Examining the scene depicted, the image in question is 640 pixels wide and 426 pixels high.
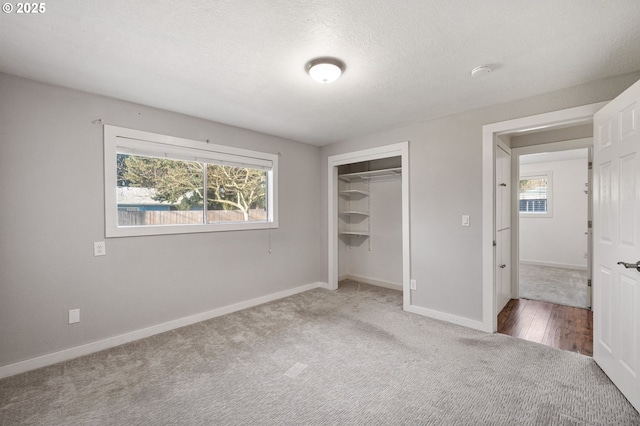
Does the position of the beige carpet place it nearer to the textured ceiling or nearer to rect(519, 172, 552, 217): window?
the textured ceiling

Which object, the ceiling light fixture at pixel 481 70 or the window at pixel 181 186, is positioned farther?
the window at pixel 181 186

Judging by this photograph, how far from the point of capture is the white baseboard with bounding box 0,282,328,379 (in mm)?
2348

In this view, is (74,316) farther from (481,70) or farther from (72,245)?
(481,70)

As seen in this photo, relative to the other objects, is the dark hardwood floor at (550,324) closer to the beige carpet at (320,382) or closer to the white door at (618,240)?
the beige carpet at (320,382)

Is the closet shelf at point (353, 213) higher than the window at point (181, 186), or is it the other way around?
the window at point (181, 186)

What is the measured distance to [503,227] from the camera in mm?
3670

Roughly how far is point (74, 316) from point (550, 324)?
16.3 feet

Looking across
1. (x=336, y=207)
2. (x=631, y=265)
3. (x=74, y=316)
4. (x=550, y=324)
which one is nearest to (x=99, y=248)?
(x=74, y=316)

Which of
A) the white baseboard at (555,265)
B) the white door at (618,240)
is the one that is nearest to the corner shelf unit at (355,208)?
the white door at (618,240)

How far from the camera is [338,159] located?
15.1 ft

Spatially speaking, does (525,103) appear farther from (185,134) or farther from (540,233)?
(540,233)

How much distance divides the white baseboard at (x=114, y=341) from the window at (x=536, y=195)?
6481 millimetres

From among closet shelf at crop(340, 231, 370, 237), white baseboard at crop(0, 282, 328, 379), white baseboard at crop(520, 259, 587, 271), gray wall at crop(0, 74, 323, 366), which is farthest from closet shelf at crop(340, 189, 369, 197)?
white baseboard at crop(520, 259, 587, 271)

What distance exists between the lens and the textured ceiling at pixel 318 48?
5.25 ft
